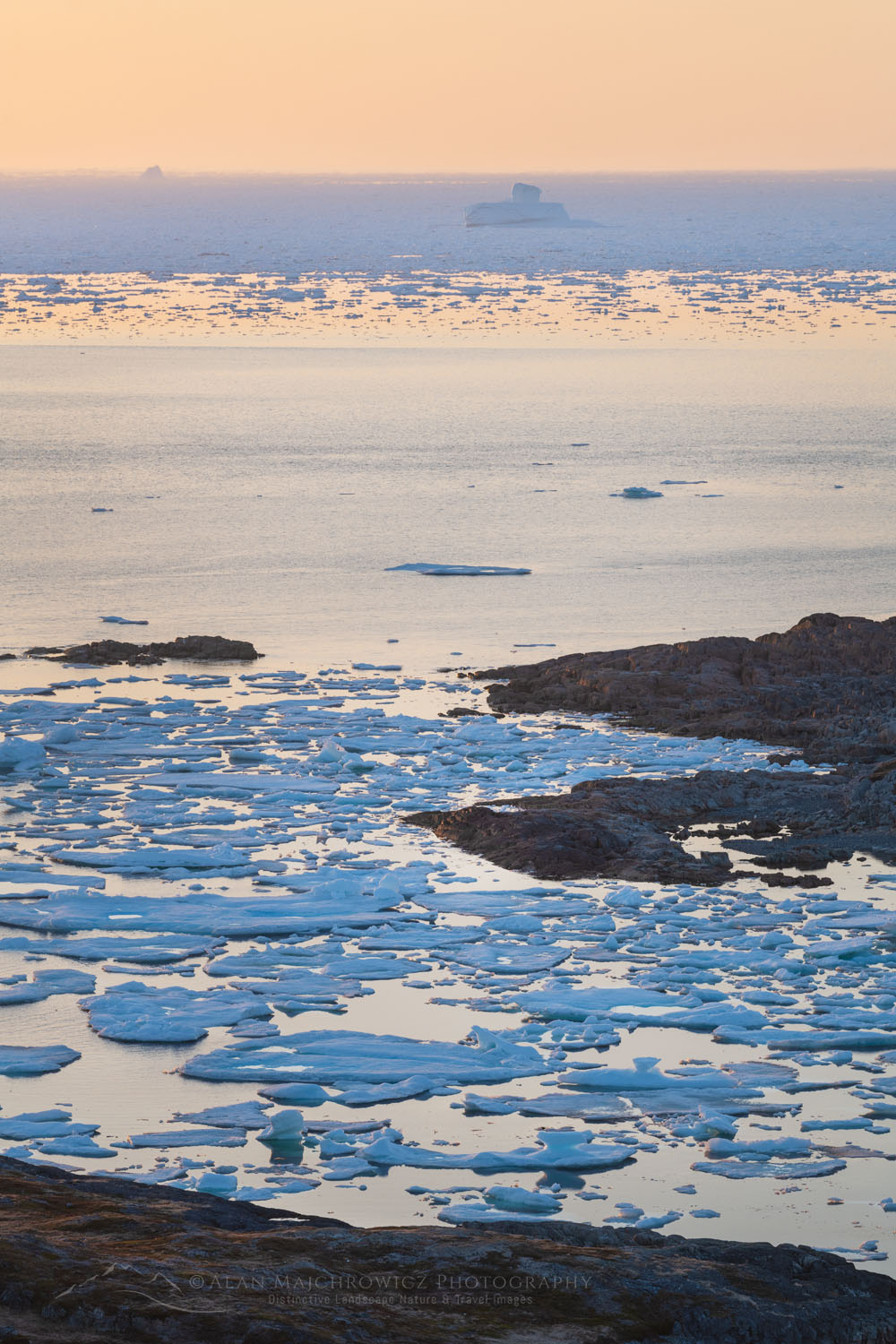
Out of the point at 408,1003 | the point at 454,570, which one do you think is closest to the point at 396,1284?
the point at 408,1003

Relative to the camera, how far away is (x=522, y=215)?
282 ft

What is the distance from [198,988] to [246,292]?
160 ft

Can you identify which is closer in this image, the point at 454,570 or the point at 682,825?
the point at 682,825

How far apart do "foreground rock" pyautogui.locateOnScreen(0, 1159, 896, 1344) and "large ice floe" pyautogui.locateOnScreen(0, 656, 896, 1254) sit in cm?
85

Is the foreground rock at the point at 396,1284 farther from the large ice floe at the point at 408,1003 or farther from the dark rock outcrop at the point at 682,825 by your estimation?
the dark rock outcrop at the point at 682,825

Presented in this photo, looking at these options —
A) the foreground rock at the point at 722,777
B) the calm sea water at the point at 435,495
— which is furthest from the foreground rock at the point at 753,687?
the calm sea water at the point at 435,495

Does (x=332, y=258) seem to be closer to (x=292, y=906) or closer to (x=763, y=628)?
(x=763, y=628)

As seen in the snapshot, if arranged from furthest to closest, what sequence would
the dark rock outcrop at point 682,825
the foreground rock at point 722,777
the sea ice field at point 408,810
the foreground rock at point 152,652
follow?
the foreground rock at point 152,652 → the foreground rock at point 722,777 → the dark rock outcrop at point 682,825 → the sea ice field at point 408,810

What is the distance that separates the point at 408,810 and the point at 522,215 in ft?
252

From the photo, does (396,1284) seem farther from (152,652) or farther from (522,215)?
(522,215)

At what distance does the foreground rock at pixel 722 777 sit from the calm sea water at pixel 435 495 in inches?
77.1

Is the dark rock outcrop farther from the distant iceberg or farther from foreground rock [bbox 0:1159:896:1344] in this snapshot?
the distant iceberg

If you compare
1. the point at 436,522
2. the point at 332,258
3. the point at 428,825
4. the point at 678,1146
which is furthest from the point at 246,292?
the point at 678,1146

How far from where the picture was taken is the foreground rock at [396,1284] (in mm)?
5035
